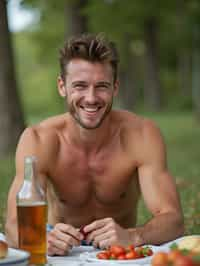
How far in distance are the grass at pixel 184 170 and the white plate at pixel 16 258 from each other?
3.84 m

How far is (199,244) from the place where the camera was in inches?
123

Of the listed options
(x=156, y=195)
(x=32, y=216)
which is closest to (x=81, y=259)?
(x=32, y=216)

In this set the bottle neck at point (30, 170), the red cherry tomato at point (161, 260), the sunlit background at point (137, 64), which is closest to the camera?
the red cherry tomato at point (161, 260)

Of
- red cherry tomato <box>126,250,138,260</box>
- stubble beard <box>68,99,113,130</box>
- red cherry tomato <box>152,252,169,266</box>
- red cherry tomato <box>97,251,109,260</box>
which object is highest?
stubble beard <box>68,99,113,130</box>

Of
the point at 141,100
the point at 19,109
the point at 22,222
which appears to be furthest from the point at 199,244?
the point at 141,100

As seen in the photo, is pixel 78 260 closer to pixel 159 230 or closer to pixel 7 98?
pixel 159 230

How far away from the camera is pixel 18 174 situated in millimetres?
4094

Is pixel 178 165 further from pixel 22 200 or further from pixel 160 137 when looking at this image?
pixel 22 200

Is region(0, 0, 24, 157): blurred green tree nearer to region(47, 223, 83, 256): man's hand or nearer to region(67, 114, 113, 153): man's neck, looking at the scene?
region(67, 114, 113, 153): man's neck

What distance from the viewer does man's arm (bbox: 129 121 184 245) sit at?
12.7 ft

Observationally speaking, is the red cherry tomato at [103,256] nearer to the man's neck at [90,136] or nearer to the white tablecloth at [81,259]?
the white tablecloth at [81,259]

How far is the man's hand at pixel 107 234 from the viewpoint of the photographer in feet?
11.6

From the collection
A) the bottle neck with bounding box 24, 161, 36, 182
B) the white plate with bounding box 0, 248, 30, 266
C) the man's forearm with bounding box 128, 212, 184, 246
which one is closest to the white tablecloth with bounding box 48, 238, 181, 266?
the man's forearm with bounding box 128, 212, 184, 246

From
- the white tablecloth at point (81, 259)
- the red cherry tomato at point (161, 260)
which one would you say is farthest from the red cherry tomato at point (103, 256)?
the red cherry tomato at point (161, 260)
